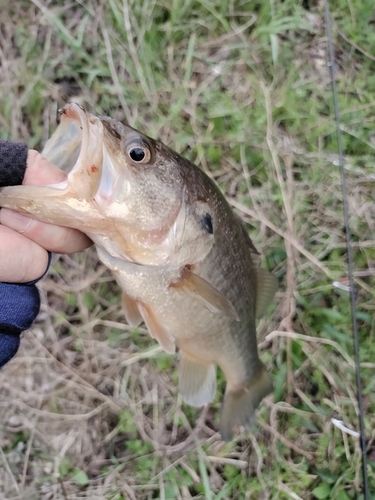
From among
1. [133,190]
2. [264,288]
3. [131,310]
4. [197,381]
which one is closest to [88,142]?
[133,190]

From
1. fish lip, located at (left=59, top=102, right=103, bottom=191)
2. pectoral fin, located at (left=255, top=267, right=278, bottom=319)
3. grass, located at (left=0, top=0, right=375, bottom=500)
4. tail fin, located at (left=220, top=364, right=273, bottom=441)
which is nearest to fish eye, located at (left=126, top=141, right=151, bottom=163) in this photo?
fish lip, located at (left=59, top=102, right=103, bottom=191)

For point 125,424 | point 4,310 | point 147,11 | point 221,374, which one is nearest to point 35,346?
point 125,424

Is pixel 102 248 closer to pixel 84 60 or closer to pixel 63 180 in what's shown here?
pixel 63 180

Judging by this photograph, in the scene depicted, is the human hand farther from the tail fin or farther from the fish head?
the tail fin

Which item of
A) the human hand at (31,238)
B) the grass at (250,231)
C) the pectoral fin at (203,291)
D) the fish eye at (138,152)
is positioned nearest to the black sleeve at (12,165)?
the human hand at (31,238)

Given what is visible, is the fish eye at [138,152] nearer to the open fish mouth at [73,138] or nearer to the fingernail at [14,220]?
the open fish mouth at [73,138]

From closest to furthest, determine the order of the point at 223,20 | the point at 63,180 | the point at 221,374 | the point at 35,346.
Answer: the point at 63,180 → the point at 221,374 → the point at 35,346 → the point at 223,20

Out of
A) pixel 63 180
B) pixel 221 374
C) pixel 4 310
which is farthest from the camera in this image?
pixel 221 374

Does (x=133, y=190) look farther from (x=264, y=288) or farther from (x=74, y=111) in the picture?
(x=264, y=288)
